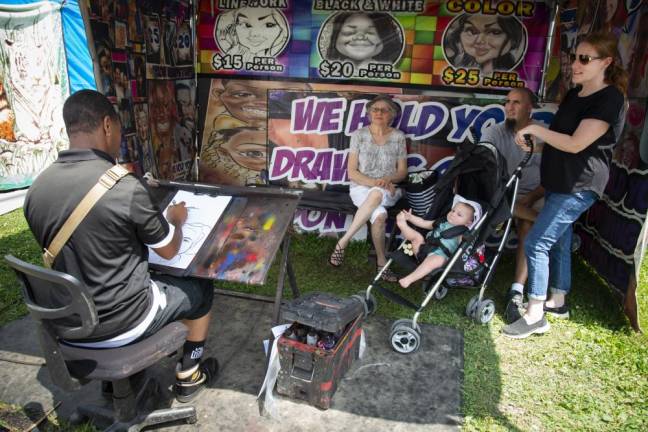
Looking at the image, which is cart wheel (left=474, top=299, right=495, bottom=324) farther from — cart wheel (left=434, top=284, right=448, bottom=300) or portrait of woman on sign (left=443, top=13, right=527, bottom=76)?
portrait of woman on sign (left=443, top=13, right=527, bottom=76)

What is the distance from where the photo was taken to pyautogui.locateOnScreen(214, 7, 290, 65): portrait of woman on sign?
5672 mm

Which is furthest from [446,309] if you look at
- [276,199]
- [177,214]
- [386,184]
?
[177,214]

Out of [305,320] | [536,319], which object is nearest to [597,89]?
[536,319]

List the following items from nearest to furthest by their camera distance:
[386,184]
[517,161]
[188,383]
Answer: [188,383] → [517,161] → [386,184]

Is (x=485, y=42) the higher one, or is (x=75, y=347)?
(x=485, y=42)

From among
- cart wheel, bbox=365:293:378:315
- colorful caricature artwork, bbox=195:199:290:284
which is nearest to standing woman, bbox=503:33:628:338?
cart wheel, bbox=365:293:378:315

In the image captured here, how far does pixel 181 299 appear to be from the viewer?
281 centimetres

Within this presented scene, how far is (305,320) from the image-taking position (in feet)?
9.96

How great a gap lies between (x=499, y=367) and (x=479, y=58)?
3.42 m

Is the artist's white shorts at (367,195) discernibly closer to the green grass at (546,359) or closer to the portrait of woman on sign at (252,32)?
the green grass at (546,359)

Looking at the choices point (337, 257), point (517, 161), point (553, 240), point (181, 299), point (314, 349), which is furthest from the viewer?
point (337, 257)

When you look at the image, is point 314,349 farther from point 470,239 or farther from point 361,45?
point 361,45

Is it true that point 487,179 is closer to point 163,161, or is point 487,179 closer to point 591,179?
point 591,179

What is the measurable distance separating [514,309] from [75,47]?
7.59 meters
